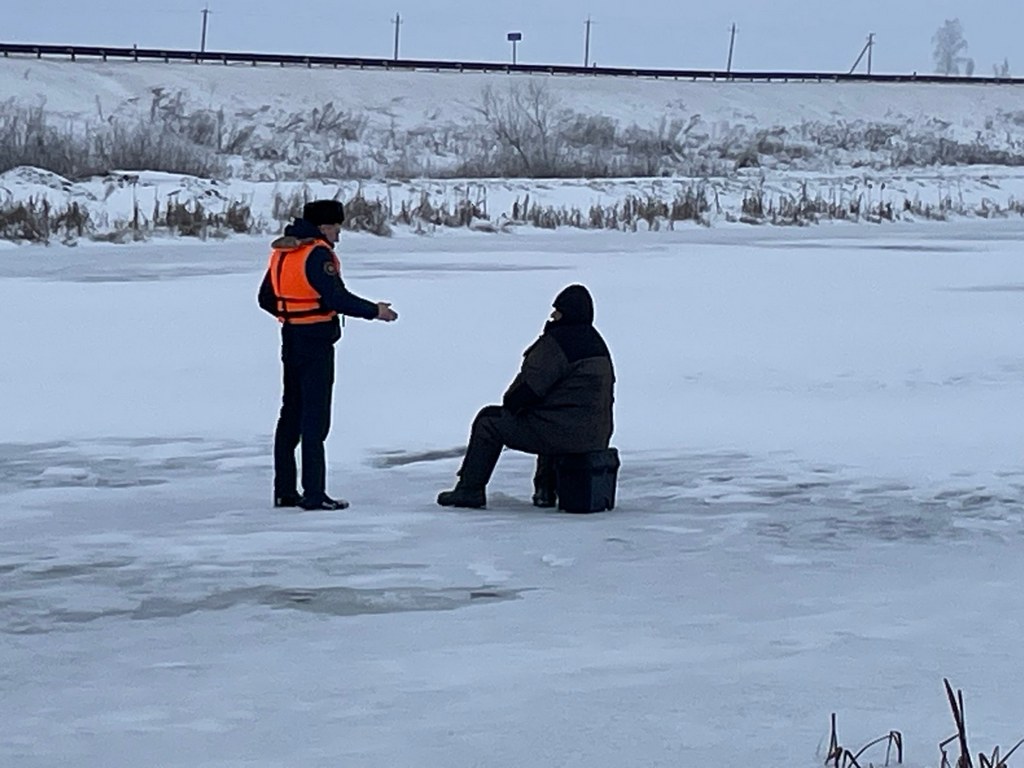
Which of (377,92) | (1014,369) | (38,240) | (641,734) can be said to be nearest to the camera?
(641,734)

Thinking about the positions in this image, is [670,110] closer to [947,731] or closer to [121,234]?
[121,234]

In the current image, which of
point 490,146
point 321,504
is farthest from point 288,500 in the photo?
point 490,146

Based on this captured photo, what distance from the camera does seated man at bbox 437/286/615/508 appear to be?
8.39 m

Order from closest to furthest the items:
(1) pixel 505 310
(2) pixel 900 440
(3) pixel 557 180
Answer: (2) pixel 900 440, (1) pixel 505 310, (3) pixel 557 180

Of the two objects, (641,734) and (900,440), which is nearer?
(641,734)

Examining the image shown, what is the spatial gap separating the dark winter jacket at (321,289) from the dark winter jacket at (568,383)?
0.75 m

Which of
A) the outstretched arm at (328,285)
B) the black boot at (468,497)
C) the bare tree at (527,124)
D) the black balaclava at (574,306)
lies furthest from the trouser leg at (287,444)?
the bare tree at (527,124)

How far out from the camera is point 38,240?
26016mm

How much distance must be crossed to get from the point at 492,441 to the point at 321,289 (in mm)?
1034

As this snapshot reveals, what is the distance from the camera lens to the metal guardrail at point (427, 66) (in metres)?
69.2

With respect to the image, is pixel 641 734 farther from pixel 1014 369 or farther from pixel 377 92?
pixel 377 92

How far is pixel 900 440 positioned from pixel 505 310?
7.26 metres

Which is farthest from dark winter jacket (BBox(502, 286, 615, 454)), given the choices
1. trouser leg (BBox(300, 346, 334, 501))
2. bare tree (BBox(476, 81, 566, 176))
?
bare tree (BBox(476, 81, 566, 176))

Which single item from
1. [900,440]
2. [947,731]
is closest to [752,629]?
[947,731]
